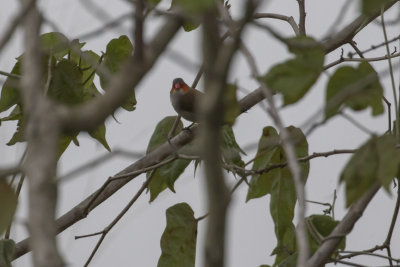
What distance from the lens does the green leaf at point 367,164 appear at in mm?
1185

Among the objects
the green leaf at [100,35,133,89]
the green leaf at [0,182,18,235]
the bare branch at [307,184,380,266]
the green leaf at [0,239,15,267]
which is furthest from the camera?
the green leaf at [100,35,133,89]

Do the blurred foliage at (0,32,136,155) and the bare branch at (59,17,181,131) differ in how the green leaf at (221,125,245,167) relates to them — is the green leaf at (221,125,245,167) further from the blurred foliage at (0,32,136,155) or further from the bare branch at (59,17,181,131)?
the bare branch at (59,17,181,131)

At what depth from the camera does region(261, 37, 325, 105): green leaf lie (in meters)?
1.13

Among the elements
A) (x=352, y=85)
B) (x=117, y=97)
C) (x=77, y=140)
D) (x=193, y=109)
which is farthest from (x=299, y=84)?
(x=193, y=109)

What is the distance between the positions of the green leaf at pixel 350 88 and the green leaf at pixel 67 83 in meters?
1.03

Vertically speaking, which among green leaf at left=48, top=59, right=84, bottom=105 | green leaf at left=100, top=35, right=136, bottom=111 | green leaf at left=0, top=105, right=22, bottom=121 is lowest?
green leaf at left=0, top=105, right=22, bottom=121

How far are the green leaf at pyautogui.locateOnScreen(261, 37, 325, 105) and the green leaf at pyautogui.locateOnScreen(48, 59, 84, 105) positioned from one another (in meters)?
1.05

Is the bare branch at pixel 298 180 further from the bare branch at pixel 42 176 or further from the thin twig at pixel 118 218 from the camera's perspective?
the thin twig at pixel 118 218

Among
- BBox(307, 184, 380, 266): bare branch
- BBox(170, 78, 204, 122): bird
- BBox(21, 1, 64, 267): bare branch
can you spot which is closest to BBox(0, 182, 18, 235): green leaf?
BBox(21, 1, 64, 267): bare branch

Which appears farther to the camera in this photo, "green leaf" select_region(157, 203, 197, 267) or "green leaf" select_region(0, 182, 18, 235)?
"green leaf" select_region(157, 203, 197, 267)

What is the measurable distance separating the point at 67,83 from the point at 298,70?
107 cm

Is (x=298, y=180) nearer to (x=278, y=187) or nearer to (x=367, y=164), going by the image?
(x=367, y=164)

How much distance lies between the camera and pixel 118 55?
220cm

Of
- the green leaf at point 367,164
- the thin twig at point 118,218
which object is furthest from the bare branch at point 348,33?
the green leaf at point 367,164
